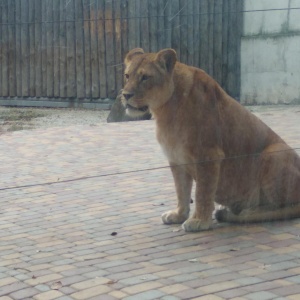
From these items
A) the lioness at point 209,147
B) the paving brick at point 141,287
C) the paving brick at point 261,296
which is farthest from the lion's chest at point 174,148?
the paving brick at point 261,296

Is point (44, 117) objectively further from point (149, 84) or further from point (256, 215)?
point (256, 215)

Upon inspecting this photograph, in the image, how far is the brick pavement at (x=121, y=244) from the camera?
500 cm

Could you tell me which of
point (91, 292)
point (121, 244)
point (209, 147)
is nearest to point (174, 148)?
point (209, 147)

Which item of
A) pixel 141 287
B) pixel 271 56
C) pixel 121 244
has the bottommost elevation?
pixel 121 244

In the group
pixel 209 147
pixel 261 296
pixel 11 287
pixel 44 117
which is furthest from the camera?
pixel 44 117

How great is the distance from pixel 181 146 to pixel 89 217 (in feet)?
3.69

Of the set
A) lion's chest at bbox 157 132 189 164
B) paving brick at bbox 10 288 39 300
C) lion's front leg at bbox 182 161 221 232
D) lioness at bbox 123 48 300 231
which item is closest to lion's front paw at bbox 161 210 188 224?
lioness at bbox 123 48 300 231

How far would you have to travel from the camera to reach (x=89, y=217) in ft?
22.5

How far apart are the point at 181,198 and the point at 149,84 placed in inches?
37.5

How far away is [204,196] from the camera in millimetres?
6246

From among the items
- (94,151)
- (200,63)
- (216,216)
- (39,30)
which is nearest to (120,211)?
(216,216)

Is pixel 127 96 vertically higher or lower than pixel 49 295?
higher

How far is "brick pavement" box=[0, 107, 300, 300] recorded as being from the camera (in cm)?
500

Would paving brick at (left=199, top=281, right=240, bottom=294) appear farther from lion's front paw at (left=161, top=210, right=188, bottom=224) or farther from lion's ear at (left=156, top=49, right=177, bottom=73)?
lion's ear at (left=156, top=49, right=177, bottom=73)
